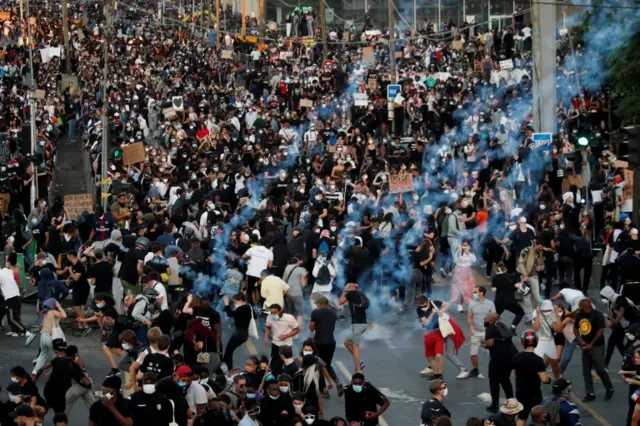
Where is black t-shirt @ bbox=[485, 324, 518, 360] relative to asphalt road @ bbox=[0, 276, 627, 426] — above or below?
above

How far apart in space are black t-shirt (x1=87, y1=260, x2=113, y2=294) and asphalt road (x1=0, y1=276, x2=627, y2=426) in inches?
29.4

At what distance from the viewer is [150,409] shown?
1432 cm

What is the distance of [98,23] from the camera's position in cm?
6462

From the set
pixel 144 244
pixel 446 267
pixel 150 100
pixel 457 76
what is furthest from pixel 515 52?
pixel 144 244

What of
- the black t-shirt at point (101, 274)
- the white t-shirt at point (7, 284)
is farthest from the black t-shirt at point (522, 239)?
the white t-shirt at point (7, 284)

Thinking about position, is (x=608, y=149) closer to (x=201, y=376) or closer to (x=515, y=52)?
(x=515, y=52)

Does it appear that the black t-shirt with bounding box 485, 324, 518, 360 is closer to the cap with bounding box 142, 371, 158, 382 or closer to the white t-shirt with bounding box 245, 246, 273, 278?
the cap with bounding box 142, 371, 158, 382

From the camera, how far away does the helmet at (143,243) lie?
71.9 ft

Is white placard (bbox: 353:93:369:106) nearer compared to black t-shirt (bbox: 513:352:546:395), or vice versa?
black t-shirt (bbox: 513:352:546:395)

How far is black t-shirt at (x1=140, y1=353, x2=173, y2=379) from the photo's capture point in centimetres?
1565

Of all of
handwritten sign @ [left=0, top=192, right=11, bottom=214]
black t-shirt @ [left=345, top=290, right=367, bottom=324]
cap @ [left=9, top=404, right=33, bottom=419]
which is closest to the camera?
cap @ [left=9, top=404, right=33, bottom=419]

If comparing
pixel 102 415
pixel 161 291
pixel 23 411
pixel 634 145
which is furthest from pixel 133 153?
pixel 23 411

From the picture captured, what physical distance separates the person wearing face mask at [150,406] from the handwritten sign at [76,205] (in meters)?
12.5

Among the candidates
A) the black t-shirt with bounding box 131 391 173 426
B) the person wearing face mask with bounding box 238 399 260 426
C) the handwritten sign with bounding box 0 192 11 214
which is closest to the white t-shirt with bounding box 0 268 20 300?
the black t-shirt with bounding box 131 391 173 426
